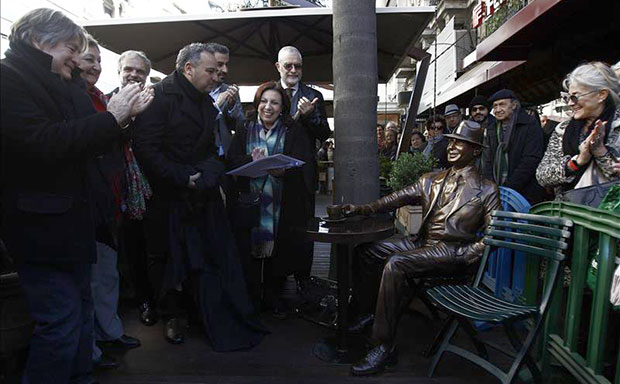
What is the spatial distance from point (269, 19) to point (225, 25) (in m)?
0.75

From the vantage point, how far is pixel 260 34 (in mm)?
6586

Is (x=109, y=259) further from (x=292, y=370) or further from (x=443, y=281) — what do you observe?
(x=443, y=281)

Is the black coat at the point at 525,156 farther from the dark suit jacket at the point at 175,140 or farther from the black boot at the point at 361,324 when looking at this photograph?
the dark suit jacket at the point at 175,140

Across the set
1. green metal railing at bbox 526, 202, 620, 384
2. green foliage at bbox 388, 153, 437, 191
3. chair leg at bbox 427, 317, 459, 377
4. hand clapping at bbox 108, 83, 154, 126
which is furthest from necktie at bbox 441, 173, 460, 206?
green foliage at bbox 388, 153, 437, 191

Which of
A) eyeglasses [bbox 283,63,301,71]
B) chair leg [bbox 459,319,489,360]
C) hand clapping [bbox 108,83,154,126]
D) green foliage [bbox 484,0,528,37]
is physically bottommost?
chair leg [bbox 459,319,489,360]

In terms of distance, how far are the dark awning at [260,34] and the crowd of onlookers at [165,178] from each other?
169 cm

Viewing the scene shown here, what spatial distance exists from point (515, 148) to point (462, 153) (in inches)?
47.9

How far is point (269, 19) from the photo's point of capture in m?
5.52

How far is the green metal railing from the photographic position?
211cm

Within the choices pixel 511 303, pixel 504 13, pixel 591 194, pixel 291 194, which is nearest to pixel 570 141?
pixel 591 194

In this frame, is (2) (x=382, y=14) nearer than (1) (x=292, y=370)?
No

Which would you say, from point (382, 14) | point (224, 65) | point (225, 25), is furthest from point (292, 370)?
point (225, 25)

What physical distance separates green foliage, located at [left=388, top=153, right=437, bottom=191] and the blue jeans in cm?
445

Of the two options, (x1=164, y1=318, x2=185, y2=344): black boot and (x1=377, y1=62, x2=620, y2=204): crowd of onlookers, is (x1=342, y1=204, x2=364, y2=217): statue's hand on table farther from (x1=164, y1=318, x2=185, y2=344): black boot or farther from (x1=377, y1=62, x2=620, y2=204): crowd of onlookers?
A: (x1=164, y1=318, x2=185, y2=344): black boot
